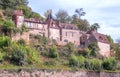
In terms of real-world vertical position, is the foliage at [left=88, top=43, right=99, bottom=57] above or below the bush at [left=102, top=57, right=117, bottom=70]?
above

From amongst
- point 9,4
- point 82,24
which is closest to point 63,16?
point 82,24

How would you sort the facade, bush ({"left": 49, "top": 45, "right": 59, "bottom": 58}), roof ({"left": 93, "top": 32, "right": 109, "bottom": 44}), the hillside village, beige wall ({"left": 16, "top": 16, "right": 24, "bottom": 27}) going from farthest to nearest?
1. roof ({"left": 93, "top": 32, "right": 109, "bottom": 44})
2. the facade
3. beige wall ({"left": 16, "top": 16, "right": 24, "bottom": 27})
4. bush ({"left": 49, "top": 45, "right": 59, "bottom": 58})
5. the hillside village

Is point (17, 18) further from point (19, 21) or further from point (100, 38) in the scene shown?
point (100, 38)

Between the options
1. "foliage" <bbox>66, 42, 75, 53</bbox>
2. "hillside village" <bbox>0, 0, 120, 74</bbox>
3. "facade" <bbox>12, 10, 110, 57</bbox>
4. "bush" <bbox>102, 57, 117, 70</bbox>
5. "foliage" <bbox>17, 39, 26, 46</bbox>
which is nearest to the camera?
"hillside village" <bbox>0, 0, 120, 74</bbox>

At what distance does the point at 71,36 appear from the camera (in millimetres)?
85812

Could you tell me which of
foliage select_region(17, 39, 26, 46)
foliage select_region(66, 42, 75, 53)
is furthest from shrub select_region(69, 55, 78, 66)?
foliage select_region(66, 42, 75, 53)

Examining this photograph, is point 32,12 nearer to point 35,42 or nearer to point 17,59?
point 35,42

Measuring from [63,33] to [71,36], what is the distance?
1953 mm

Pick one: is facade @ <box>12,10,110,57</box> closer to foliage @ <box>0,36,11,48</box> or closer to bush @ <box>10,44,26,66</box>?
foliage @ <box>0,36,11,48</box>

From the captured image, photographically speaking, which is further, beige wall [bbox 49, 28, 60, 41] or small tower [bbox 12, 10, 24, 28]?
beige wall [bbox 49, 28, 60, 41]

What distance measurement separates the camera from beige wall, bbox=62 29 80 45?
84.9 metres

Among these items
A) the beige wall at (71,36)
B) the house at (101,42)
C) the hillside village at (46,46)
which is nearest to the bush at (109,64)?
the hillside village at (46,46)

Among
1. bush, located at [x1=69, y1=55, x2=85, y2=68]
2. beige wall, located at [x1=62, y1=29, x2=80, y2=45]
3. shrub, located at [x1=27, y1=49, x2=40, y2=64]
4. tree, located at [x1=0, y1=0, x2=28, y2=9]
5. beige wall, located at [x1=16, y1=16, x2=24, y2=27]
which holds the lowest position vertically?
bush, located at [x1=69, y1=55, x2=85, y2=68]

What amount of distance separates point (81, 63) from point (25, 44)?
351 inches
